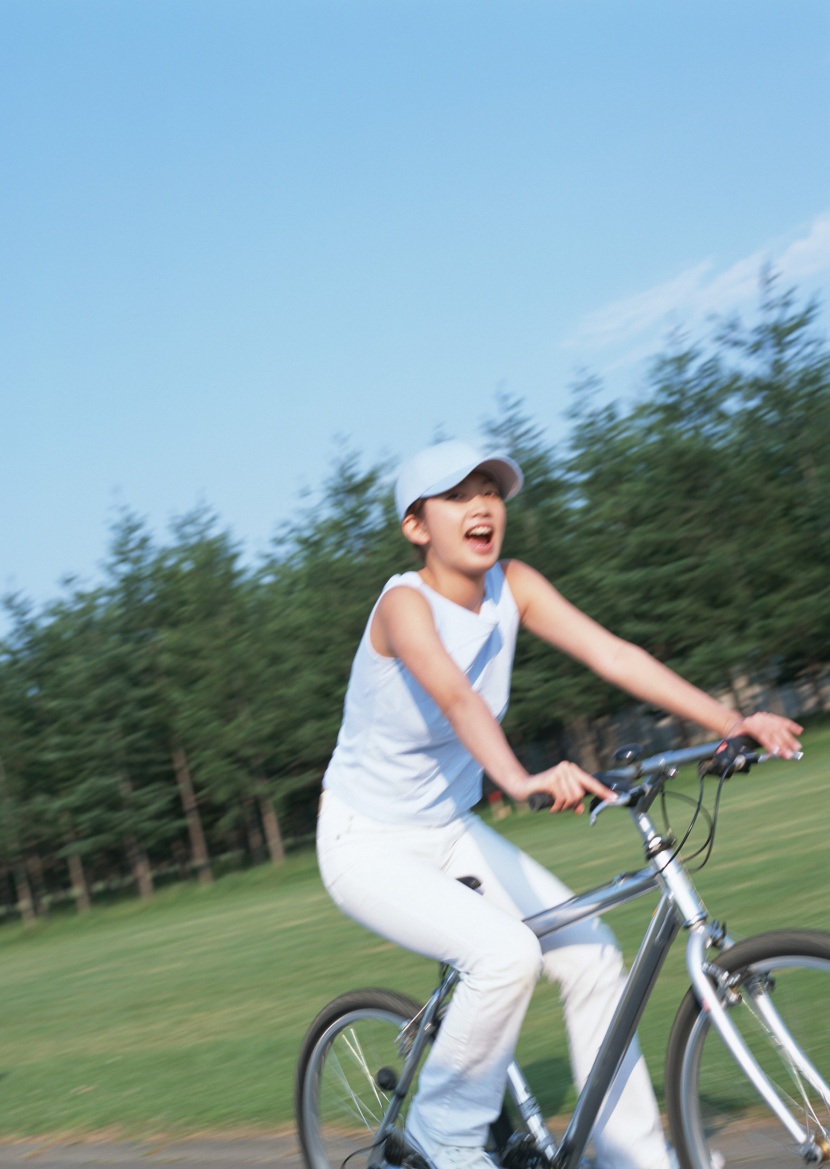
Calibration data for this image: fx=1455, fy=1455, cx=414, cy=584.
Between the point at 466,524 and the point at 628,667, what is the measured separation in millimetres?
565

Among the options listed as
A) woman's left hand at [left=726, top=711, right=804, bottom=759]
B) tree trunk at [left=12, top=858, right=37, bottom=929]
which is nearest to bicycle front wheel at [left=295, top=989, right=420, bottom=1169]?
woman's left hand at [left=726, top=711, right=804, bottom=759]

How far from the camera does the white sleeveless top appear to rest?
375cm

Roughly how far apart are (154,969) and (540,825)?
15.9 m

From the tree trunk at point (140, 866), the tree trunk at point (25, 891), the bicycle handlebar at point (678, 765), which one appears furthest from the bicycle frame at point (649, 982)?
the tree trunk at point (25, 891)

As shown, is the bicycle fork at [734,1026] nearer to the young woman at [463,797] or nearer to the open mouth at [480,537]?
the young woman at [463,797]

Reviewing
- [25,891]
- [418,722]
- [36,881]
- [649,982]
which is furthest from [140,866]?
[649,982]

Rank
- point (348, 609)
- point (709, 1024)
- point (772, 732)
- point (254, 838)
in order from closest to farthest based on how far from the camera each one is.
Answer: point (709, 1024) < point (772, 732) < point (348, 609) < point (254, 838)

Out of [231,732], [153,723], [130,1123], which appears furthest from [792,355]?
[130,1123]

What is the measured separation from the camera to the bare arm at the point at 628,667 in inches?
132

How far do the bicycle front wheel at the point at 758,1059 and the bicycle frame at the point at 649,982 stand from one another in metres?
0.02

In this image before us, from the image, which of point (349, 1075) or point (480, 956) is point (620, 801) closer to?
point (480, 956)

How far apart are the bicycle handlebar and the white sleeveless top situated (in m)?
0.62

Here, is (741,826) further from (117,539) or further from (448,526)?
(117,539)

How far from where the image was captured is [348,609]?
40.2 meters
